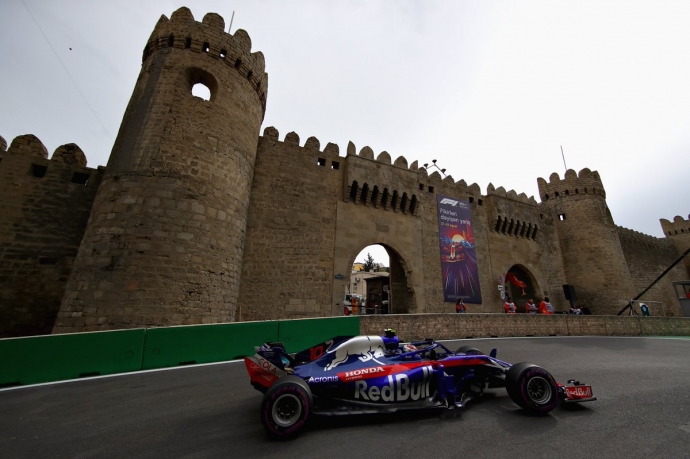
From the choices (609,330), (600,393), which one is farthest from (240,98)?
(609,330)

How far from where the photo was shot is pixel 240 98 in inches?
427

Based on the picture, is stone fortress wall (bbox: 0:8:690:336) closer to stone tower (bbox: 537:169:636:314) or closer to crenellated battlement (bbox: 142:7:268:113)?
crenellated battlement (bbox: 142:7:268:113)

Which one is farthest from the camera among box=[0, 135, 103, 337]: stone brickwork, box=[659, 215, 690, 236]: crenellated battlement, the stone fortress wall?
box=[659, 215, 690, 236]: crenellated battlement

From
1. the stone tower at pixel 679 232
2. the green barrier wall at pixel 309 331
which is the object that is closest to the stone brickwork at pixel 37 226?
the green barrier wall at pixel 309 331

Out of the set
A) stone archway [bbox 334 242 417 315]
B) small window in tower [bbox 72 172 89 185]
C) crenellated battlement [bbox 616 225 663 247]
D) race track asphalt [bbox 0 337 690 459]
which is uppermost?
crenellated battlement [bbox 616 225 663 247]

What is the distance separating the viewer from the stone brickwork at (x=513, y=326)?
33.4 feet

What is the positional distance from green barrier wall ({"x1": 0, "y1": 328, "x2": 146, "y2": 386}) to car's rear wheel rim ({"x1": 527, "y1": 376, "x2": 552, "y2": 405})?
22.8ft

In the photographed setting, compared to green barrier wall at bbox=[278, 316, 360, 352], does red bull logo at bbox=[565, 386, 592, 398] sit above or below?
below

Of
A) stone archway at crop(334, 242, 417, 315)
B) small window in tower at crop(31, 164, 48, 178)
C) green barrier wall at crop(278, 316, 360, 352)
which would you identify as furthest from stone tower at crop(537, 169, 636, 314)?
small window in tower at crop(31, 164, 48, 178)

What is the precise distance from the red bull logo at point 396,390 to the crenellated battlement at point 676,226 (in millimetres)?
45602

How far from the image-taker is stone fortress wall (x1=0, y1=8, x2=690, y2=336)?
25.8ft

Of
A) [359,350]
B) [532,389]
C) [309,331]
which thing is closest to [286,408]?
[359,350]

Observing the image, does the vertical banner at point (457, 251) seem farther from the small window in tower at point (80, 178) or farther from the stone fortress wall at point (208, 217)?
the small window in tower at point (80, 178)

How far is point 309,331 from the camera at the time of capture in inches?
318
